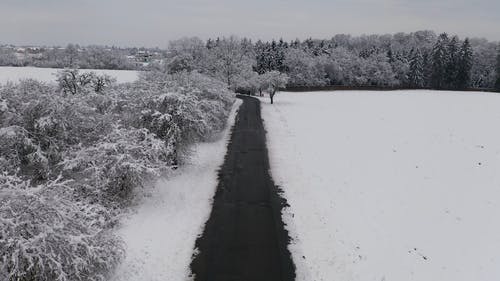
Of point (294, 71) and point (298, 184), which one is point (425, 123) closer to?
point (298, 184)

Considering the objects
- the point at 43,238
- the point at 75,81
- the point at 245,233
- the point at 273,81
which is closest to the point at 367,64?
the point at 273,81

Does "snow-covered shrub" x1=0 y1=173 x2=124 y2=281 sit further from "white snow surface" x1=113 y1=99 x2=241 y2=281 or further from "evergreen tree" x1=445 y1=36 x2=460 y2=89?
"evergreen tree" x1=445 y1=36 x2=460 y2=89

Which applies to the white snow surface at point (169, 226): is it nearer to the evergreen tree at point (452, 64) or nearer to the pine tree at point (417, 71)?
the evergreen tree at point (452, 64)

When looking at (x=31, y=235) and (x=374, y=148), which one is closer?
(x=31, y=235)

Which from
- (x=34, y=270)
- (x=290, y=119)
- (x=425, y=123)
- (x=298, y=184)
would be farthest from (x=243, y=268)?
(x=425, y=123)

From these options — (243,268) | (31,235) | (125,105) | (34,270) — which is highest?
(125,105)

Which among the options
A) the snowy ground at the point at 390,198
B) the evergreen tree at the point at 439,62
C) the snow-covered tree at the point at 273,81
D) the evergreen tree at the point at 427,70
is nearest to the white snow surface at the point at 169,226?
the snowy ground at the point at 390,198

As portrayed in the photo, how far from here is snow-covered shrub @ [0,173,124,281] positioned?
9594mm

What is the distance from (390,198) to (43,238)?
17874 mm

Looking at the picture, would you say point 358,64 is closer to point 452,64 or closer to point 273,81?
point 452,64

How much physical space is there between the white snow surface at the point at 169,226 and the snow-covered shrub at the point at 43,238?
226 cm

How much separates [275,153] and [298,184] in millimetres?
7745

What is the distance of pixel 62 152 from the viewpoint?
63.6 ft

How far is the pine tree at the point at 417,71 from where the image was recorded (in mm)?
106312
